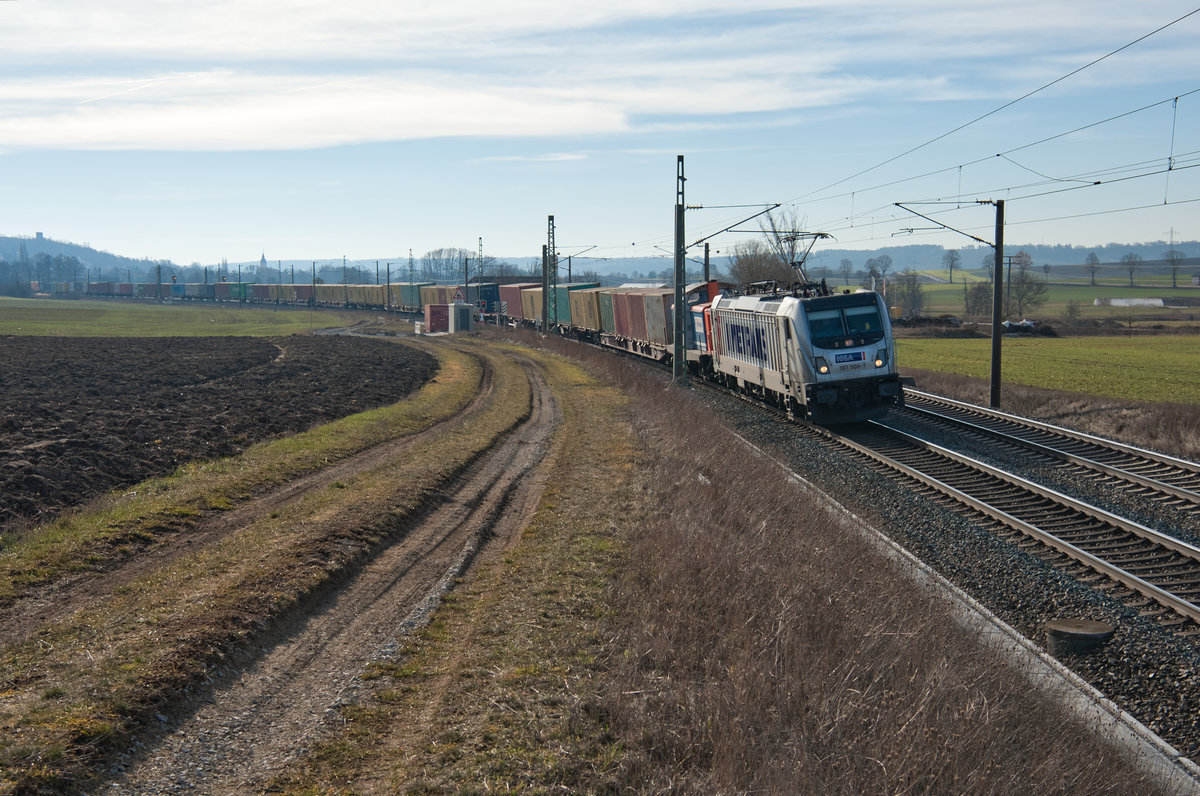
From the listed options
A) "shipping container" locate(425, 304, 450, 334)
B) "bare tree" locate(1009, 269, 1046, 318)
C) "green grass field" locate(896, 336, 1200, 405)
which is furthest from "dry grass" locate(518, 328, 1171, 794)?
"bare tree" locate(1009, 269, 1046, 318)

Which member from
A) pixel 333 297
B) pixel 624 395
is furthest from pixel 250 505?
pixel 333 297

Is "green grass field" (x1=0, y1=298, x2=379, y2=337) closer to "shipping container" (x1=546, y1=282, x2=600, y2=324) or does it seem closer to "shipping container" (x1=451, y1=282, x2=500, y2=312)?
"shipping container" (x1=451, y1=282, x2=500, y2=312)

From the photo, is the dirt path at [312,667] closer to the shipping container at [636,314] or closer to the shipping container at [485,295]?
the shipping container at [636,314]

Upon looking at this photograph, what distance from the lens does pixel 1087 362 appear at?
151 feet

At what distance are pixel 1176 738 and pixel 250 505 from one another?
12.3 metres

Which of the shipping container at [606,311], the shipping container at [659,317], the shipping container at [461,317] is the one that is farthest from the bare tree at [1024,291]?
the shipping container at [659,317]

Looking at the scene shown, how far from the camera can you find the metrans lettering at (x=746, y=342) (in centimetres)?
2700

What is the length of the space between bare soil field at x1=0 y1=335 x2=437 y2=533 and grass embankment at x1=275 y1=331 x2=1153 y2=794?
7.77 meters

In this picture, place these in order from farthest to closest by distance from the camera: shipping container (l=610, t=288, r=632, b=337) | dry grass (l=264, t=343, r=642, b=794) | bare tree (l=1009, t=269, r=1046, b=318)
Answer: bare tree (l=1009, t=269, r=1046, b=318) → shipping container (l=610, t=288, r=632, b=337) → dry grass (l=264, t=343, r=642, b=794)

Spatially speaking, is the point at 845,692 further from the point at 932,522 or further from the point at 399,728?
the point at 932,522

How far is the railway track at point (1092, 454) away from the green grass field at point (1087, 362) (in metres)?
7.77

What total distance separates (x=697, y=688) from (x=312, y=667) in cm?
348

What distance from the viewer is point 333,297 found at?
13612cm

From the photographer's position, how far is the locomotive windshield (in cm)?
2320
